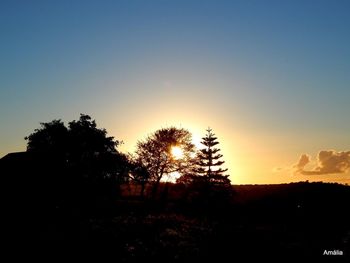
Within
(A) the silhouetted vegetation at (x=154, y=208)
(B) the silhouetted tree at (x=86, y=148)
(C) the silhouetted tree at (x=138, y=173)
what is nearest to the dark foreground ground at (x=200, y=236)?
(A) the silhouetted vegetation at (x=154, y=208)

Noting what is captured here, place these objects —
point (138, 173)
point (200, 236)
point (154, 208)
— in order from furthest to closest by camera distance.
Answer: point (138, 173), point (154, 208), point (200, 236)

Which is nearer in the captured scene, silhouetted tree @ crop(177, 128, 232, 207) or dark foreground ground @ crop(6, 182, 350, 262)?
dark foreground ground @ crop(6, 182, 350, 262)

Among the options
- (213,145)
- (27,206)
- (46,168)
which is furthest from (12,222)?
(213,145)

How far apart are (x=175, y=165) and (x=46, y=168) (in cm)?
2900

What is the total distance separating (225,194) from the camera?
2192 inches

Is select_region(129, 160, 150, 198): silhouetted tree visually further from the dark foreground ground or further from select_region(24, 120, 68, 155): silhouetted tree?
the dark foreground ground

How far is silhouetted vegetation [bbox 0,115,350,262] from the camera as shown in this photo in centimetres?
1944

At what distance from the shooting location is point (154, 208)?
4769cm

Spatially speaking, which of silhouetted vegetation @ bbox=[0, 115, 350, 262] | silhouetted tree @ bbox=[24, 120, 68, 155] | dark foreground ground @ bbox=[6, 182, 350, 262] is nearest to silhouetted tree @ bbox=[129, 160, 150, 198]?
silhouetted vegetation @ bbox=[0, 115, 350, 262]

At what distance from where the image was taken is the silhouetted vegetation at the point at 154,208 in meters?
19.4

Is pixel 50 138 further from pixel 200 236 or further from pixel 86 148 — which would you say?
pixel 200 236

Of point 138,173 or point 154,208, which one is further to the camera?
point 138,173

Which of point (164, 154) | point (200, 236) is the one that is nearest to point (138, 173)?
point (164, 154)

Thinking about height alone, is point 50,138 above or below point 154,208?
above
